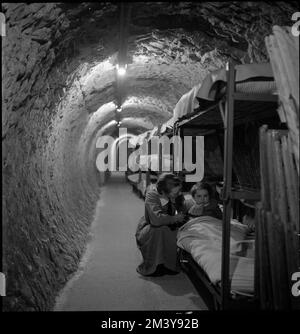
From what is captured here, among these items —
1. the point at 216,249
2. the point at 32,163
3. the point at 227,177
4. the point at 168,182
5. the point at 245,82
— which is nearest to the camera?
the point at 245,82

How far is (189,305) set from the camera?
13.8 ft

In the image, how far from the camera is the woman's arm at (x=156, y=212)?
5.03m

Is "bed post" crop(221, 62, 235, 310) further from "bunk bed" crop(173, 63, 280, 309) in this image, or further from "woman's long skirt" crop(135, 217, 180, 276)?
"woman's long skirt" crop(135, 217, 180, 276)

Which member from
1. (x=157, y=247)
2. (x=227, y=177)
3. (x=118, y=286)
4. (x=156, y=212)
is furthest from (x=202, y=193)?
(x=227, y=177)

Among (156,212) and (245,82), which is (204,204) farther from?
(245,82)

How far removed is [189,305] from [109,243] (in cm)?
326

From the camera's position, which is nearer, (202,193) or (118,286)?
(118,286)

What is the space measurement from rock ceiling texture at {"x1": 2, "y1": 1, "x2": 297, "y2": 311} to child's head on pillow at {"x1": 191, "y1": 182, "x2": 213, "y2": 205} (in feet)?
6.58

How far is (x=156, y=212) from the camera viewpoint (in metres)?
5.06

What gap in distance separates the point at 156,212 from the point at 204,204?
30.5 inches

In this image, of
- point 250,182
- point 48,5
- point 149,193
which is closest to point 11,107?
point 48,5

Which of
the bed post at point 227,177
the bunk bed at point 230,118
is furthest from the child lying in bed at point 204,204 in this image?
the bed post at point 227,177

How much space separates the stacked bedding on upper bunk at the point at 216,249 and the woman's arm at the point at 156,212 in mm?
262
